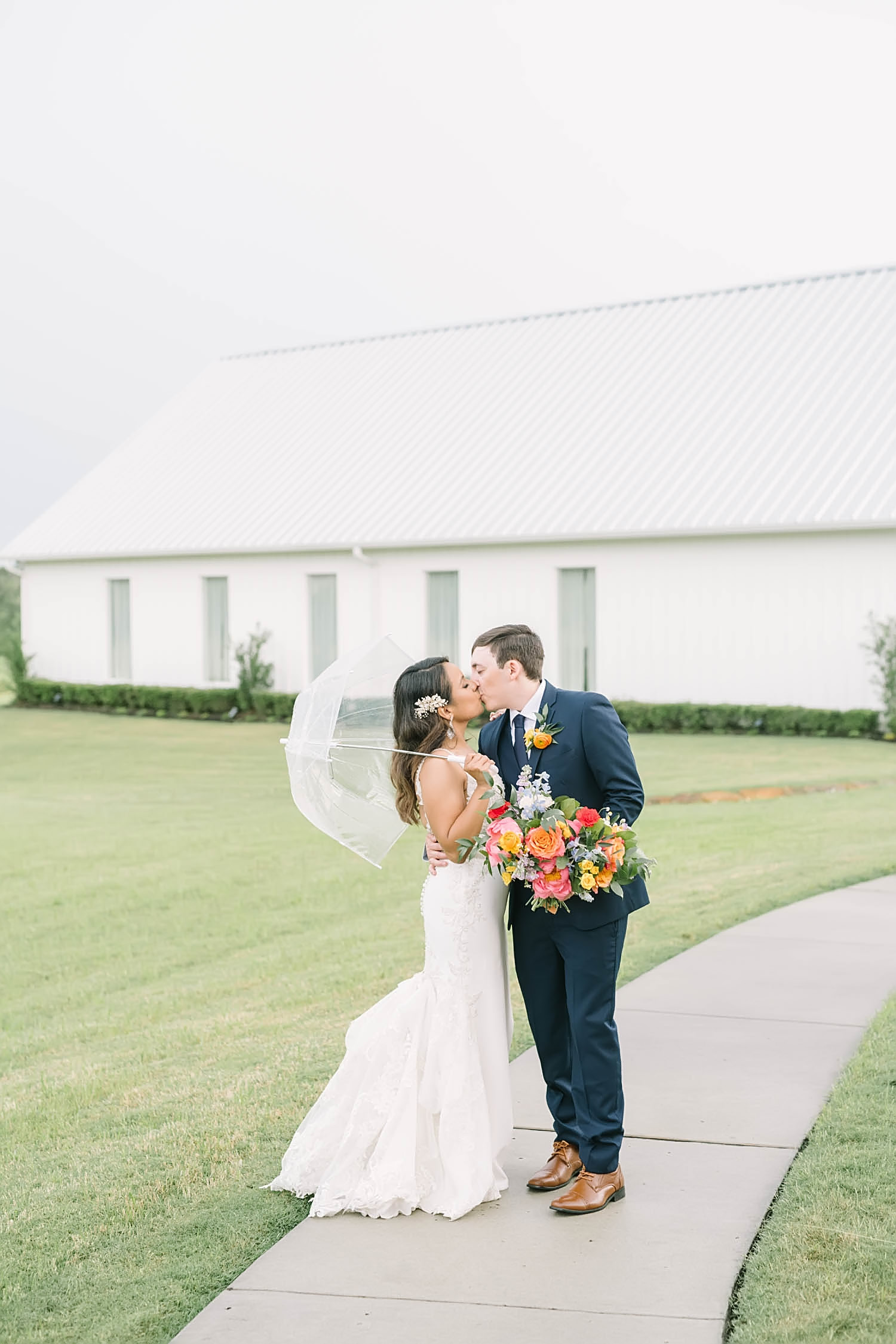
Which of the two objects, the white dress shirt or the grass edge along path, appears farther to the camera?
the white dress shirt

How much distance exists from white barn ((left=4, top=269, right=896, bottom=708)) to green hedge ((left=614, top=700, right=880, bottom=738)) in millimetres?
726

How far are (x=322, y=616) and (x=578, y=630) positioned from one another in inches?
233

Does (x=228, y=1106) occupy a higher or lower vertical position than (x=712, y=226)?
lower

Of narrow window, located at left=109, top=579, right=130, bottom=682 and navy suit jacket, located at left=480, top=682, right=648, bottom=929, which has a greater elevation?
narrow window, located at left=109, top=579, right=130, bottom=682

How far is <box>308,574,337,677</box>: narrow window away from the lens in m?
28.7

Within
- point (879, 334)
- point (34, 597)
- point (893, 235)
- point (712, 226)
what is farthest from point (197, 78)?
point (879, 334)

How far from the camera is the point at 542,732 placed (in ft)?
14.7

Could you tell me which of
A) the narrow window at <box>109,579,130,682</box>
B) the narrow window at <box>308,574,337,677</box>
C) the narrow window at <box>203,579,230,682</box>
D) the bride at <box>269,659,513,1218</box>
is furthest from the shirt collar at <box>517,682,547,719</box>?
the narrow window at <box>109,579,130,682</box>

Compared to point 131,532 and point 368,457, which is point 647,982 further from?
point 131,532

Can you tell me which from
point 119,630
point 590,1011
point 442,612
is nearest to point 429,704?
point 590,1011

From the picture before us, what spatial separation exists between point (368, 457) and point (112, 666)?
7.91 metres

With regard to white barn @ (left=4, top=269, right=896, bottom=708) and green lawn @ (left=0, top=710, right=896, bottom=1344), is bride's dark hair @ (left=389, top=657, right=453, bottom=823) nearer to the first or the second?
green lawn @ (left=0, top=710, right=896, bottom=1344)

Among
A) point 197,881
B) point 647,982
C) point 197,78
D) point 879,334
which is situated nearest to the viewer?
point 647,982

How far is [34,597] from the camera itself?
109 ft
